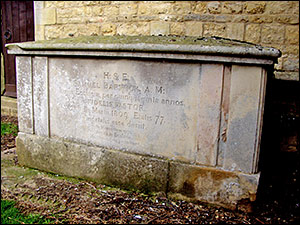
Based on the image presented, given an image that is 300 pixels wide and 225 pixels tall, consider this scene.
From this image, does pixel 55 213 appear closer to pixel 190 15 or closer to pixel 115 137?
pixel 115 137

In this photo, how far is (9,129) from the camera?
496 centimetres

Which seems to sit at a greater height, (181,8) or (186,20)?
(181,8)

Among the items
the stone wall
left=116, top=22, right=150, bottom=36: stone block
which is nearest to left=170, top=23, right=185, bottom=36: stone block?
the stone wall

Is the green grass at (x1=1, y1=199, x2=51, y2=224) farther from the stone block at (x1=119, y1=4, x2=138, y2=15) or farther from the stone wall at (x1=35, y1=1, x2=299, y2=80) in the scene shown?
the stone block at (x1=119, y1=4, x2=138, y2=15)

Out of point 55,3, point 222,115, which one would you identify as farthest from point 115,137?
point 55,3

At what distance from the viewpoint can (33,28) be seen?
19.5 feet

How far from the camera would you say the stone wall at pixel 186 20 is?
159 inches

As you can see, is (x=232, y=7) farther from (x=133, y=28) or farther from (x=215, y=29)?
(x=133, y=28)

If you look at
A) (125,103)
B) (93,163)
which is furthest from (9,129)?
(125,103)

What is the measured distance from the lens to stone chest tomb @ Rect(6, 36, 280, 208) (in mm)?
2158

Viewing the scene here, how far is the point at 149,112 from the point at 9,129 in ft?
12.0

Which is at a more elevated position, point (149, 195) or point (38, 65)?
point (38, 65)

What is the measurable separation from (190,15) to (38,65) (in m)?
2.76

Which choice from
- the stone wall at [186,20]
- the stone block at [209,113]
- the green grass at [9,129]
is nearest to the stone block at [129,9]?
the stone wall at [186,20]
